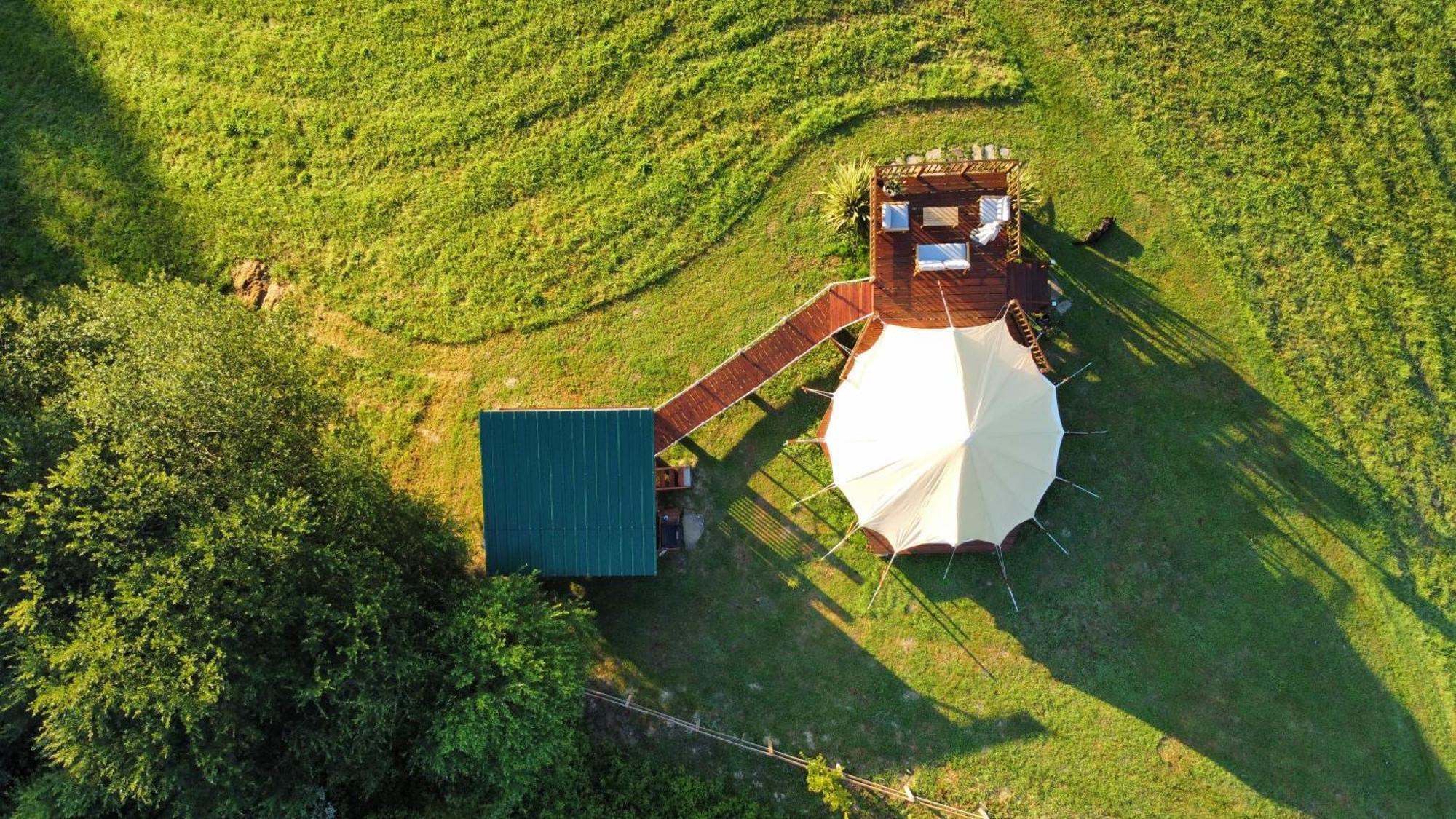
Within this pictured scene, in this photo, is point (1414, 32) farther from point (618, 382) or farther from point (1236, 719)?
point (618, 382)

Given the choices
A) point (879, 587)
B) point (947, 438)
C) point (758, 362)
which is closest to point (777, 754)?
point (879, 587)

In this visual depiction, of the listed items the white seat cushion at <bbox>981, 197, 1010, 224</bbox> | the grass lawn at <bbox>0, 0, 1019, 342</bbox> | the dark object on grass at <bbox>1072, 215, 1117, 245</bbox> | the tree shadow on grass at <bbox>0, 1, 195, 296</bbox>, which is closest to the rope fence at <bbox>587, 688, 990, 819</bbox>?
the grass lawn at <bbox>0, 0, 1019, 342</bbox>

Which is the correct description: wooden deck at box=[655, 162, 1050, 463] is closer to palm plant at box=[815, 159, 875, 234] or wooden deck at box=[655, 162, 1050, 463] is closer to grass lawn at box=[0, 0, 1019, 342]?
Answer: palm plant at box=[815, 159, 875, 234]

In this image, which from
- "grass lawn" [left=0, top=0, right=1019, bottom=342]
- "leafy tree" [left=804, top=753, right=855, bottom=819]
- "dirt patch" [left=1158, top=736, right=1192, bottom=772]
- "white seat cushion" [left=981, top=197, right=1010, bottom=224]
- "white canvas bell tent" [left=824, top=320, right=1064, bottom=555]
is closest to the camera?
"white canvas bell tent" [left=824, top=320, right=1064, bottom=555]

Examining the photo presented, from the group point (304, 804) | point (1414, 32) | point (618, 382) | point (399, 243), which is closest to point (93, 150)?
point (399, 243)

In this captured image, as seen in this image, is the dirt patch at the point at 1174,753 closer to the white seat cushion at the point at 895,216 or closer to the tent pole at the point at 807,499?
the tent pole at the point at 807,499

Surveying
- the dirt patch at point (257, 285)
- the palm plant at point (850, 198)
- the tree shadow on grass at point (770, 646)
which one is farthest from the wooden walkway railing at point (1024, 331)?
the dirt patch at point (257, 285)

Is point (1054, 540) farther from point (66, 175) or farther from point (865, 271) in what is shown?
point (66, 175)
